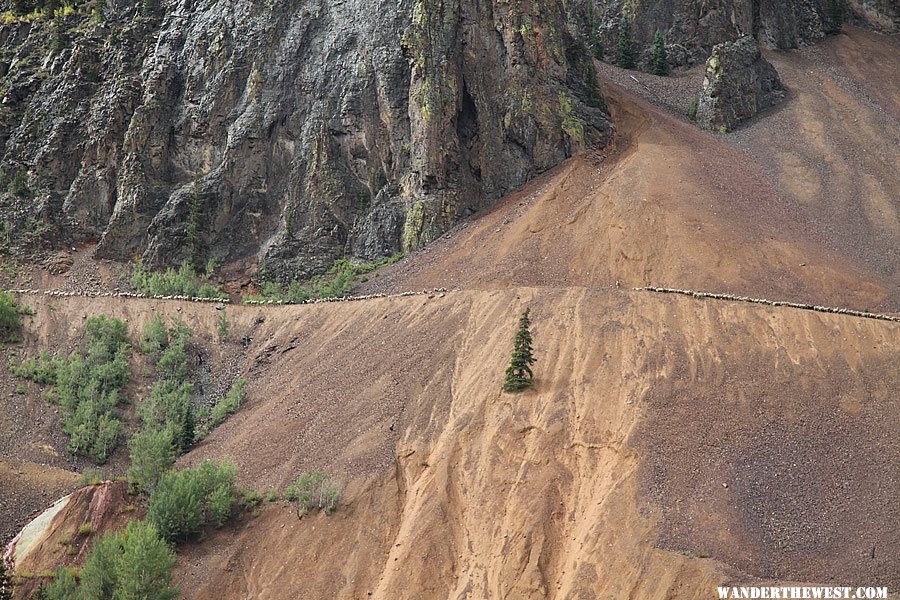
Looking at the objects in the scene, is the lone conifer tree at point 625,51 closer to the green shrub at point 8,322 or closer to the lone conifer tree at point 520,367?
the lone conifer tree at point 520,367

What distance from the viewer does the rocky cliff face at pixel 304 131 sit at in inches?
2532

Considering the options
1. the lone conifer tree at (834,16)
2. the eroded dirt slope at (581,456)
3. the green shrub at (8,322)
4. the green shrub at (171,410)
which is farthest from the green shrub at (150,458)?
the lone conifer tree at (834,16)

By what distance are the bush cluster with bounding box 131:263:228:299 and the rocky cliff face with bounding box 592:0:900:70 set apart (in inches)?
1286

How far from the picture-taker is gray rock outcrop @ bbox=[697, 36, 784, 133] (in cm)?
7112

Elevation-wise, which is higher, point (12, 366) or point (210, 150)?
point (210, 150)

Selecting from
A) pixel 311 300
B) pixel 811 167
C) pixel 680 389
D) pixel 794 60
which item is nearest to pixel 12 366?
pixel 311 300

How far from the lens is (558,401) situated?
1774 inches

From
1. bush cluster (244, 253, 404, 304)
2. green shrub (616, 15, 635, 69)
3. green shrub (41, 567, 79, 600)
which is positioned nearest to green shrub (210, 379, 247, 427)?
bush cluster (244, 253, 404, 304)

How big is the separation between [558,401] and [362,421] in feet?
24.5

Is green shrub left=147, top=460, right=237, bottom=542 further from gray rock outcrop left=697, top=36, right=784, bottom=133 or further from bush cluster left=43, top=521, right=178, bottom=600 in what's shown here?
gray rock outcrop left=697, top=36, right=784, bottom=133

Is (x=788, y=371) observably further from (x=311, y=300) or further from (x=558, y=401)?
(x=311, y=300)

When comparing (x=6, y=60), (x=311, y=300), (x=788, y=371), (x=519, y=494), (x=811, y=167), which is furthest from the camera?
(x=6, y=60)

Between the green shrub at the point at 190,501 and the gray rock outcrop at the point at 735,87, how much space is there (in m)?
37.5

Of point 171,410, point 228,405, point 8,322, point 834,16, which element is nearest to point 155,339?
point 171,410
